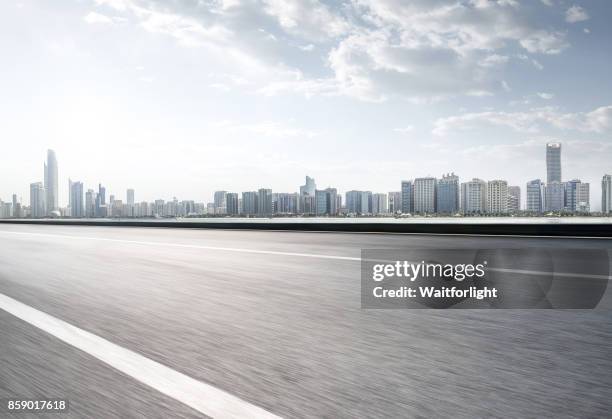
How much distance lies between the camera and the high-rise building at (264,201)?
171900 millimetres

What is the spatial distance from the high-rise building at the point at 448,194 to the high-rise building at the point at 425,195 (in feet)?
8.04

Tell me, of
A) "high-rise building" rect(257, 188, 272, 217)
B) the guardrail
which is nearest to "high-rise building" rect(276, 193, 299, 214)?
"high-rise building" rect(257, 188, 272, 217)

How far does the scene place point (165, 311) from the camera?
4938 millimetres

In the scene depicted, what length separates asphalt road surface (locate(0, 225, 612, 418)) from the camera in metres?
2.48

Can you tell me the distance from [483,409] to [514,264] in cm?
682

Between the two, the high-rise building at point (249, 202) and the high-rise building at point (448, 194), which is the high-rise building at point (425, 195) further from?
the high-rise building at point (249, 202)

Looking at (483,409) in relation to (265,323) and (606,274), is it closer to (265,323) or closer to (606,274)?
(265,323)

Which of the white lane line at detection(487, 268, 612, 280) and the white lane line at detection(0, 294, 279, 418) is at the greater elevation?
the white lane line at detection(0, 294, 279, 418)

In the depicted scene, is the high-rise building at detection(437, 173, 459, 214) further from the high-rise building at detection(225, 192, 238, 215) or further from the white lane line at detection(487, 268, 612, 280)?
the white lane line at detection(487, 268, 612, 280)

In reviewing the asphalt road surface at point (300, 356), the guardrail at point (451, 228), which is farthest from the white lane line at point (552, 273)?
the guardrail at point (451, 228)

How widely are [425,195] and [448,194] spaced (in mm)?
10086

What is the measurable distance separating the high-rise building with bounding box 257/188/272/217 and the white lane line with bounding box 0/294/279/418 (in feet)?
544

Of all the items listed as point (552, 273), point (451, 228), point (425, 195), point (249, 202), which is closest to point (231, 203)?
point (249, 202)

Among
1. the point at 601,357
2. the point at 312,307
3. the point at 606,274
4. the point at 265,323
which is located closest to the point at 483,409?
the point at 601,357
